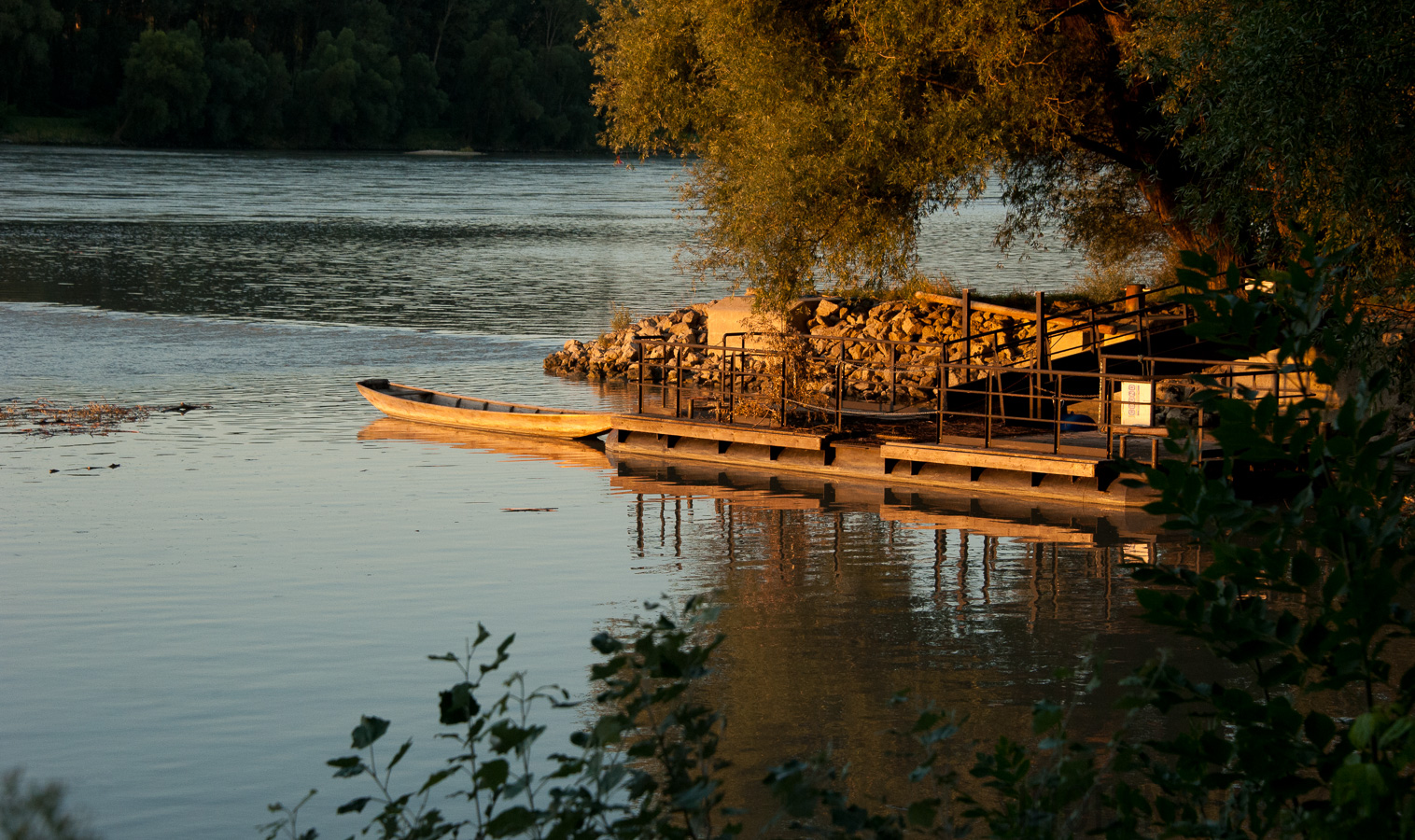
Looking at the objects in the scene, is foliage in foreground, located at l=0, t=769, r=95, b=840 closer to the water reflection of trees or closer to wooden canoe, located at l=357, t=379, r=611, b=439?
the water reflection of trees

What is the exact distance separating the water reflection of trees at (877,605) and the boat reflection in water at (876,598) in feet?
0.08

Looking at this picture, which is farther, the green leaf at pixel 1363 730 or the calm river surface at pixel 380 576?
the calm river surface at pixel 380 576

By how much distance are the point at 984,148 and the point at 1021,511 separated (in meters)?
5.44

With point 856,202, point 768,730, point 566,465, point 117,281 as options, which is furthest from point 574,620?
point 117,281

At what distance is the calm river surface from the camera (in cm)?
1049

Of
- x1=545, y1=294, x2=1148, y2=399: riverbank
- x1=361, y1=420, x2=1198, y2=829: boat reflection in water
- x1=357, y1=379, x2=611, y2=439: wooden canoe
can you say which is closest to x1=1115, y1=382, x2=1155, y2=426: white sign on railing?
x1=361, y1=420, x2=1198, y2=829: boat reflection in water

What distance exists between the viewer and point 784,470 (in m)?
20.9

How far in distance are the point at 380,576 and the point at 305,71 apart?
113 meters

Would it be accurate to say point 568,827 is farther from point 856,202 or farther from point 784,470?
point 856,202

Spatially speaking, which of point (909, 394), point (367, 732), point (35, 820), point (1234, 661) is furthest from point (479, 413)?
point (35, 820)

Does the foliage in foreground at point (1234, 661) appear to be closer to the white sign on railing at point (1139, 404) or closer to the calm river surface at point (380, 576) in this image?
the calm river surface at point (380, 576)

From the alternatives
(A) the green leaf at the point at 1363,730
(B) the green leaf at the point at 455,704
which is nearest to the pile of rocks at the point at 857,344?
(B) the green leaf at the point at 455,704

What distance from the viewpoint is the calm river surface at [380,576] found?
34.4 feet

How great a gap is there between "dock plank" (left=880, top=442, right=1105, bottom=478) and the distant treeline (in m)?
102
